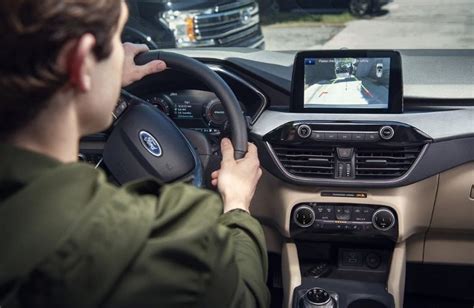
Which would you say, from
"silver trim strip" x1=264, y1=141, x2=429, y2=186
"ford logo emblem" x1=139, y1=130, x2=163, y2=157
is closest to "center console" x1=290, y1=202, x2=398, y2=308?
"silver trim strip" x1=264, y1=141, x2=429, y2=186

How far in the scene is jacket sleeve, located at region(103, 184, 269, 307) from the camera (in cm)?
105

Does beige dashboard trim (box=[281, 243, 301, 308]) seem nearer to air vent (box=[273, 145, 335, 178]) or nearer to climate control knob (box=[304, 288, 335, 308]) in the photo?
climate control knob (box=[304, 288, 335, 308])

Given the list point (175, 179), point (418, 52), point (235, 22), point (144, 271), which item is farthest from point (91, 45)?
point (235, 22)

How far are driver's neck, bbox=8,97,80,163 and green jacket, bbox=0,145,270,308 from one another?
0.08 ft

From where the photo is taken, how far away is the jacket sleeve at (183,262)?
3.44 ft

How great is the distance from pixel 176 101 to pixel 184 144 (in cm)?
88

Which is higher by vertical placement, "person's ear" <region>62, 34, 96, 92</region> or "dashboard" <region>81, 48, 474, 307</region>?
"person's ear" <region>62, 34, 96, 92</region>

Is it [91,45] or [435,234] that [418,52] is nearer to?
[435,234]

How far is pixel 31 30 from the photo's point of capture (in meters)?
0.96

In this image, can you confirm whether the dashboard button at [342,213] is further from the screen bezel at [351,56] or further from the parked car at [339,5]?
the parked car at [339,5]

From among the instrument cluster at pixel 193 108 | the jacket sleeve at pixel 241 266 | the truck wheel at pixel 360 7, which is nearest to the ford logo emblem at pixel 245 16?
the truck wheel at pixel 360 7

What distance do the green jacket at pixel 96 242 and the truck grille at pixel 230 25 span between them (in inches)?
193

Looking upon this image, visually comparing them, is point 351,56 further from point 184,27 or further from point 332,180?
point 184,27

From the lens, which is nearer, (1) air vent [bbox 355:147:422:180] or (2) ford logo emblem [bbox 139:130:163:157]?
(2) ford logo emblem [bbox 139:130:163:157]
